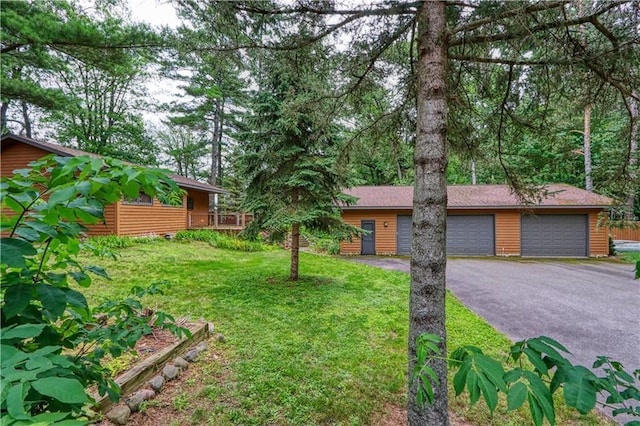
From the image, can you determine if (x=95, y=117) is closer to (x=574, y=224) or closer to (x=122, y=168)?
(x=122, y=168)

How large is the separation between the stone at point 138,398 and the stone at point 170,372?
0.24 meters

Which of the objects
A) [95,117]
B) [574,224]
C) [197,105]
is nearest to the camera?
[574,224]

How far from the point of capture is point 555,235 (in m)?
12.1

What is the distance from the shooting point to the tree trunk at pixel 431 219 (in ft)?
6.74

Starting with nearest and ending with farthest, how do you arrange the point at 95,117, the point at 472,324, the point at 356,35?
the point at 356,35, the point at 472,324, the point at 95,117

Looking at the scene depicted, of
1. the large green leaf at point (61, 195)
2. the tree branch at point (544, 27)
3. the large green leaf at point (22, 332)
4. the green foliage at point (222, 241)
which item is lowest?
the green foliage at point (222, 241)

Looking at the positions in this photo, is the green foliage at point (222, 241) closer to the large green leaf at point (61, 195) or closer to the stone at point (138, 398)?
the stone at point (138, 398)

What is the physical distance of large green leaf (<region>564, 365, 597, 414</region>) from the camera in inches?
34.5

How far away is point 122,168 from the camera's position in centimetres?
107

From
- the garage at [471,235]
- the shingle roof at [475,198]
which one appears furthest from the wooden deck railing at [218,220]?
the garage at [471,235]

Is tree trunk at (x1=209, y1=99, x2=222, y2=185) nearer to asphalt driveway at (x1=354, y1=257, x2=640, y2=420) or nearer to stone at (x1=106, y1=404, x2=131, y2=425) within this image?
asphalt driveway at (x1=354, y1=257, x2=640, y2=420)

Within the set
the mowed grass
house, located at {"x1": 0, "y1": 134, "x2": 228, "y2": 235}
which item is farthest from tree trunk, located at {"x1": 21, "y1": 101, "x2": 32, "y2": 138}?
the mowed grass

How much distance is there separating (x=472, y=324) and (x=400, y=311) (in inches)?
44.4

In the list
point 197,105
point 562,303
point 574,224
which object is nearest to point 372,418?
point 562,303
